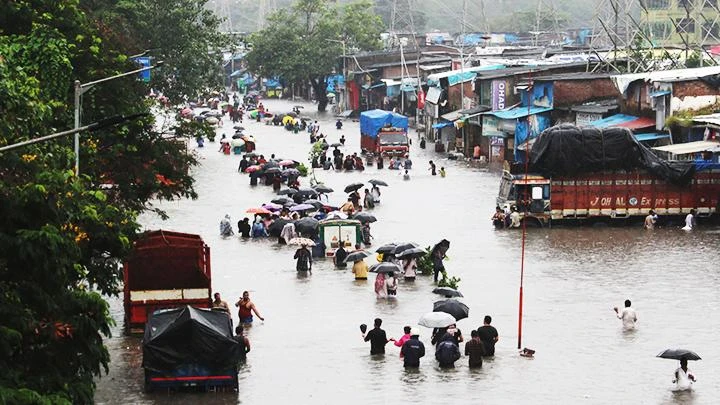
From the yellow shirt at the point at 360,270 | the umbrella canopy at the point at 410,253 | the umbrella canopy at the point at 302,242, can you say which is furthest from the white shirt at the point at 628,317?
the umbrella canopy at the point at 302,242

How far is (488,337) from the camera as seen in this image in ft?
84.8

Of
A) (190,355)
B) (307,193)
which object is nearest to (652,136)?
(307,193)

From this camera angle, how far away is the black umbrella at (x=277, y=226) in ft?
143

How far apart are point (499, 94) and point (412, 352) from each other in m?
49.2

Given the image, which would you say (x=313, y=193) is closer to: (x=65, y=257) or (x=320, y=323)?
(x=320, y=323)

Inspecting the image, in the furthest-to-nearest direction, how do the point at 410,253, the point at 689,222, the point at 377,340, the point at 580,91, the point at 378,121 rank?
the point at 378,121, the point at 580,91, the point at 689,222, the point at 410,253, the point at 377,340

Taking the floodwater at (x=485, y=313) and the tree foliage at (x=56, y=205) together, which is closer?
the tree foliage at (x=56, y=205)

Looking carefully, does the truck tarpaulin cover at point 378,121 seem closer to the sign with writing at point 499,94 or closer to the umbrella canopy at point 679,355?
the sign with writing at point 499,94

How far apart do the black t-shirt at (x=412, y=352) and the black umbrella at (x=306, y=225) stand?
16.0 metres

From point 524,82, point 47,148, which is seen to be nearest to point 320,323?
point 47,148

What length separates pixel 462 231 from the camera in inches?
1783

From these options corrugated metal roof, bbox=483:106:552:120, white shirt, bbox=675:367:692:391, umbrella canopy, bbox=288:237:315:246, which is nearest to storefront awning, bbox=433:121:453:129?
corrugated metal roof, bbox=483:106:552:120

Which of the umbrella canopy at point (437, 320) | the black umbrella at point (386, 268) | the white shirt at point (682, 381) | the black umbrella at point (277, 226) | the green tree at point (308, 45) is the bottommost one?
the white shirt at point (682, 381)

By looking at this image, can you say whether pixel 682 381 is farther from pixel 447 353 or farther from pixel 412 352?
pixel 412 352
